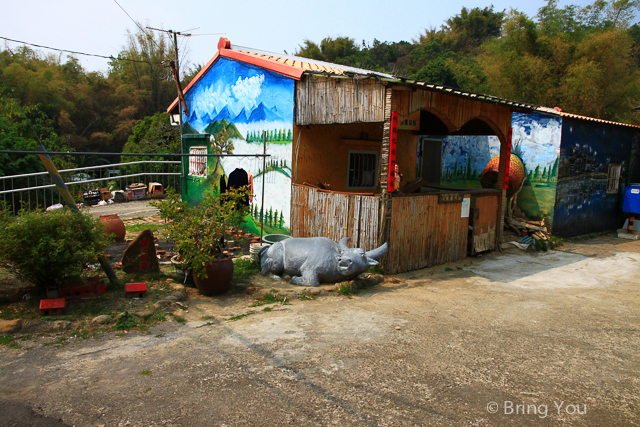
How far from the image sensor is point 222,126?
467 inches

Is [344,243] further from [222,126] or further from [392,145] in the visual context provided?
[222,126]

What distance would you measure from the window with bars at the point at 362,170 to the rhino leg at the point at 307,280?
186 inches

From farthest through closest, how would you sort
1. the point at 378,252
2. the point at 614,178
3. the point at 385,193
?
the point at 614,178
the point at 385,193
the point at 378,252

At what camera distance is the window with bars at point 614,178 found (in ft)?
43.9

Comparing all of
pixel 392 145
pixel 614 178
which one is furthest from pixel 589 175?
pixel 392 145

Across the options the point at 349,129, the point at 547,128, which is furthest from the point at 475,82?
the point at 349,129

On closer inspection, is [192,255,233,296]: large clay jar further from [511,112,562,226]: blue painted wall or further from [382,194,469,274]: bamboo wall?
[511,112,562,226]: blue painted wall

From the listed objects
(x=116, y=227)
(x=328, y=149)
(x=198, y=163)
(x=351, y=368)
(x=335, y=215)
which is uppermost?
(x=328, y=149)

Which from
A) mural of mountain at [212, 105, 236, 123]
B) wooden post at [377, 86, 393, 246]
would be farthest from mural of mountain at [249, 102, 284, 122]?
wooden post at [377, 86, 393, 246]

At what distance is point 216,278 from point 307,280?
1463 millimetres

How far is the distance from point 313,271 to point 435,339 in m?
2.43

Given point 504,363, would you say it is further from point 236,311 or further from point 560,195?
point 560,195

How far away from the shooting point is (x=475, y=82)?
28984mm

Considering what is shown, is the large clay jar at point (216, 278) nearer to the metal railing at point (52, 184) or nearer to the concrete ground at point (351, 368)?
the concrete ground at point (351, 368)
